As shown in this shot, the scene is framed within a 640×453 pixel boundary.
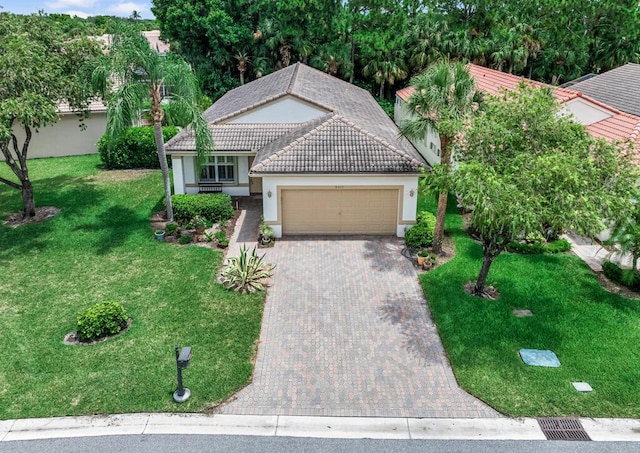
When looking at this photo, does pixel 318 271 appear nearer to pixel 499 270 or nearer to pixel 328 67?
pixel 499 270

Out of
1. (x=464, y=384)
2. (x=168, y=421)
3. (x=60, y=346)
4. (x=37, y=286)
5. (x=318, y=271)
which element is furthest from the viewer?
(x=318, y=271)

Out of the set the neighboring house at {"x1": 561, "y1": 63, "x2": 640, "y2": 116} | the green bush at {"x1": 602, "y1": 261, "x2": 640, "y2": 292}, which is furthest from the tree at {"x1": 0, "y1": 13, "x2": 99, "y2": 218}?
the neighboring house at {"x1": 561, "y1": 63, "x2": 640, "y2": 116}

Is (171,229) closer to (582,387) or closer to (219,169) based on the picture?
(219,169)

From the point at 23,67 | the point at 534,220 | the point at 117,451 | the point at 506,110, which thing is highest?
the point at 23,67

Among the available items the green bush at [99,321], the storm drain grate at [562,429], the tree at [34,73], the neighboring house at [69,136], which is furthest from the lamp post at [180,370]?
the neighboring house at [69,136]

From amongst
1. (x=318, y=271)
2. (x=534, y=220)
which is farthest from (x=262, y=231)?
(x=534, y=220)

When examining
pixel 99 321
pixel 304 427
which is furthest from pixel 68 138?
pixel 304 427
